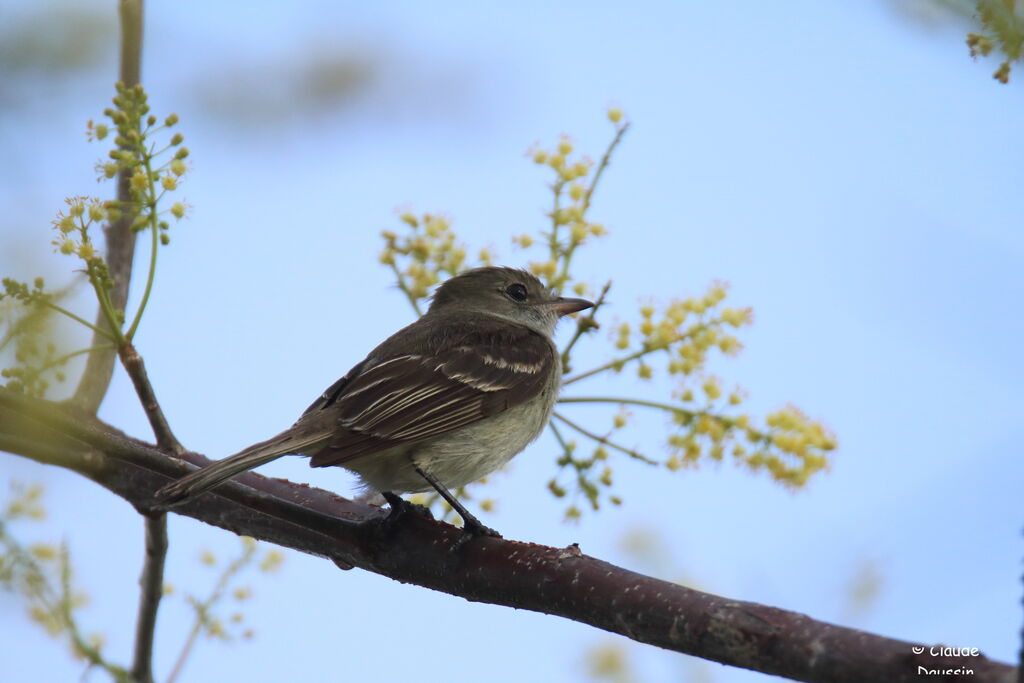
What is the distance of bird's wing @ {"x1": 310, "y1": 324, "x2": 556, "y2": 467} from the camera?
4.97 meters

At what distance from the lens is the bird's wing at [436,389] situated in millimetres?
4969

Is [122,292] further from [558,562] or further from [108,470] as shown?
[558,562]

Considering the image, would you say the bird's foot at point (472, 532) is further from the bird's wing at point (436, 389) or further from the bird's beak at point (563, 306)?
the bird's beak at point (563, 306)

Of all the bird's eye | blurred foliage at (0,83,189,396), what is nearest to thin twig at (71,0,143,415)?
blurred foliage at (0,83,189,396)

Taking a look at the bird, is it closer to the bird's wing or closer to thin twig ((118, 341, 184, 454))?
the bird's wing

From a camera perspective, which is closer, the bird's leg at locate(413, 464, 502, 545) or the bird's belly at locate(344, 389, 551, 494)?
the bird's leg at locate(413, 464, 502, 545)

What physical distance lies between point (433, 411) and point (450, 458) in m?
0.23

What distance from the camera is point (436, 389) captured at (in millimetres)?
5484

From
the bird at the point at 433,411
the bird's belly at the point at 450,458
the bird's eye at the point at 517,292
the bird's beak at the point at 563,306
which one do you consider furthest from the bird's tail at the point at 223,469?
the bird's eye at the point at 517,292

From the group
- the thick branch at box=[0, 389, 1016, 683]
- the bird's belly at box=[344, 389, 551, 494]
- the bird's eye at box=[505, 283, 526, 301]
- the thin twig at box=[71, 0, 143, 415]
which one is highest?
the bird's eye at box=[505, 283, 526, 301]

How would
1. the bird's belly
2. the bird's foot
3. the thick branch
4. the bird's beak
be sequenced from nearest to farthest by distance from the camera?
1. the thick branch
2. the bird's foot
3. the bird's belly
4. the bird's beak

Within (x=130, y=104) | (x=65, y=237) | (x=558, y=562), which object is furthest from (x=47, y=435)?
(x=558, y=562)

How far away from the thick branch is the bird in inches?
8.0

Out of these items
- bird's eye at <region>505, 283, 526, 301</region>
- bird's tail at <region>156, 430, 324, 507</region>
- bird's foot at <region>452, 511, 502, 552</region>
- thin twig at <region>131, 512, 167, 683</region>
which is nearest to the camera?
bird's tail at <region>156, 430, 324, 507</region>
